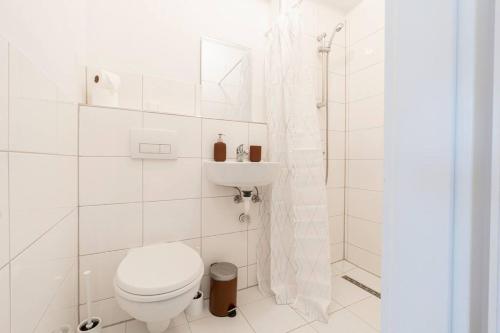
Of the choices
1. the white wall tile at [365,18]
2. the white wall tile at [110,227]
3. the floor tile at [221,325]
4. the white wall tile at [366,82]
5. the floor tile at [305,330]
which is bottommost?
the floor tile at [221,325]

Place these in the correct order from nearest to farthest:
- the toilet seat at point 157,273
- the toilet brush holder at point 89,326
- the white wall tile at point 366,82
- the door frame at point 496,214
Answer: the door frame at point 496,214, the toilet seat at point 157,273, the toilet brush holder at point 89,326, the white wall tile at point 366,82

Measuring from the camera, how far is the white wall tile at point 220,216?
59.5 inches

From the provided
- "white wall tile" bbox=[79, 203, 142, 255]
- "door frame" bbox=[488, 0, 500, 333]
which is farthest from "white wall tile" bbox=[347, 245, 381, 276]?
"door frame" bbox=[488, 0, 500, 333]

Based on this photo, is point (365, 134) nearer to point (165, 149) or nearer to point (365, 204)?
point (365, 204)

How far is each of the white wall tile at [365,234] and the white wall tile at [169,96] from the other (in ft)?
5.22

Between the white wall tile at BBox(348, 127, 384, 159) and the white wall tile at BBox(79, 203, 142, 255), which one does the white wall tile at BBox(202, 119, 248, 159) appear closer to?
the white wall tile at BBox(79, 203, 142, 255)

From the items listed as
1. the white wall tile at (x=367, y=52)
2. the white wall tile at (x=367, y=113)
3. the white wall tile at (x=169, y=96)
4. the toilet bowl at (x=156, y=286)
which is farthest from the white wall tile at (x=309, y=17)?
the toilet bowl at (x=156, y=286)

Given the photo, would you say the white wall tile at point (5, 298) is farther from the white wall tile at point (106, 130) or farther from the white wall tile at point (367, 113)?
the white wall tile at point (367, 113)

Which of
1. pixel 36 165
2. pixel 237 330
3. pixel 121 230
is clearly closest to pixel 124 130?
pixel 121 230

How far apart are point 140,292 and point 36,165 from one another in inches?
22.1

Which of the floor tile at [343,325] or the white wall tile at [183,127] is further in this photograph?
the white wall tile at [183,127]

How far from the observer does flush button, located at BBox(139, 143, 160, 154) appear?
1.32m

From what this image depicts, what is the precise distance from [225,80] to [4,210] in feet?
4.78

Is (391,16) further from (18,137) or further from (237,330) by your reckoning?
(237,330)
